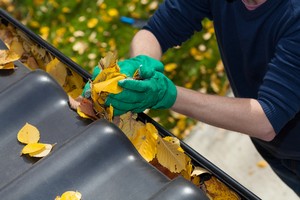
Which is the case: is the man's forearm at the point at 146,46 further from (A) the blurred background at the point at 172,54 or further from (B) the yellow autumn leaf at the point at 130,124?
(A) the blurred background at the point at 172,54

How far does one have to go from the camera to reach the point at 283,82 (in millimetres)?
1495

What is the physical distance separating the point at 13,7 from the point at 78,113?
2837 mm

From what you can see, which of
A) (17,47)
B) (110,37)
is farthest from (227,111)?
(110,37)

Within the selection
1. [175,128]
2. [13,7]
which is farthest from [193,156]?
[13,7]

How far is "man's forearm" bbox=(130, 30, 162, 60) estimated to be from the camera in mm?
1925

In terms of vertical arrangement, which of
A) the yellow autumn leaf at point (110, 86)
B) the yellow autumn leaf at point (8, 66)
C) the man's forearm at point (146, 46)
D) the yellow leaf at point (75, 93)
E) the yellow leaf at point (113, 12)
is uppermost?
the yellow autumn leaf at point (110, 86)

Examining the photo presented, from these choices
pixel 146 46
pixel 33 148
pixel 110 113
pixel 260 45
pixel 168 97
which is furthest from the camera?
pixel 146 46

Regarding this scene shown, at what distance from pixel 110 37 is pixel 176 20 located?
1827 mm

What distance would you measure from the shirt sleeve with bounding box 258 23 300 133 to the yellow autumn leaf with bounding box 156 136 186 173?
371 millimetres

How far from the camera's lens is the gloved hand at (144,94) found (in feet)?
4.65

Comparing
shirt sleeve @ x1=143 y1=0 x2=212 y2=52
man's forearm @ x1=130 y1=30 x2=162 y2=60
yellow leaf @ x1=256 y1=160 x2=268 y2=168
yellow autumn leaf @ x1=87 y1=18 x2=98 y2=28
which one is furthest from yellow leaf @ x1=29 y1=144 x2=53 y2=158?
yellow autumn leaf @ x1=87 y1=18 x2=98 y2=28

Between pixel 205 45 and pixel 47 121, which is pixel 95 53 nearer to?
pixel 205 45

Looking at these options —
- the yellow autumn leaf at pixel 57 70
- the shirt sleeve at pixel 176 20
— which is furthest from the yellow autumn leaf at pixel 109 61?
the shirt sleeve at pixel 176 20

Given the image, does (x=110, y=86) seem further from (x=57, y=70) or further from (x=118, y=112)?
(x=57, y=70)
